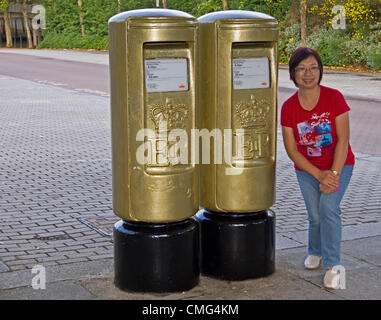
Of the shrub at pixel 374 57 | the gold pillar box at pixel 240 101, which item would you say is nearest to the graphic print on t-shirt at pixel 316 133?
the gold pillar box at pixel 240 101

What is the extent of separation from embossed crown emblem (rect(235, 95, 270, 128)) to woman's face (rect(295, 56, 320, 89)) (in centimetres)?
31

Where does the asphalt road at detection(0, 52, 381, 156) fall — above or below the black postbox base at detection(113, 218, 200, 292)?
below

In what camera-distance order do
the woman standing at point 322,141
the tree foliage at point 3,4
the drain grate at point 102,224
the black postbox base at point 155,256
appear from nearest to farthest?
the black postbox base at point 155,256, the woman standing at point 322,141, the drain grate at point 102,224, the tree foliage at point 3,4

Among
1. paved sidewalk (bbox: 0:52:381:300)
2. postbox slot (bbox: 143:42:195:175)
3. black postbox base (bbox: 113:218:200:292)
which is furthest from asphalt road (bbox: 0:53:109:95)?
postbox slot (bbox: 143:42:195:175)

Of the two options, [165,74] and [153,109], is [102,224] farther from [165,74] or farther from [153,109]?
[165,74]

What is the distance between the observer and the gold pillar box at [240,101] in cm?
427

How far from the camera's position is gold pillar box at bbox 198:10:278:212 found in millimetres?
4273

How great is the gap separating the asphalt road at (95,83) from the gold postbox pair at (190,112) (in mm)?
6075

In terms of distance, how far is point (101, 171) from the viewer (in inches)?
341

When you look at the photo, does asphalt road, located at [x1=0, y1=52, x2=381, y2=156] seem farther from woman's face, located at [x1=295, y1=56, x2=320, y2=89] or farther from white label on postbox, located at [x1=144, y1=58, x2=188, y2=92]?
white label on postbox, located at [x1=144, y1=58, x2=188, y2=92]

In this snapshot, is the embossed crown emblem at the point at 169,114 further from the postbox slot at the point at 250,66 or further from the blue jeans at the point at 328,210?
the blue jeans at the point at 328,210

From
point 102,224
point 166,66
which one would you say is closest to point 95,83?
point 102,224
